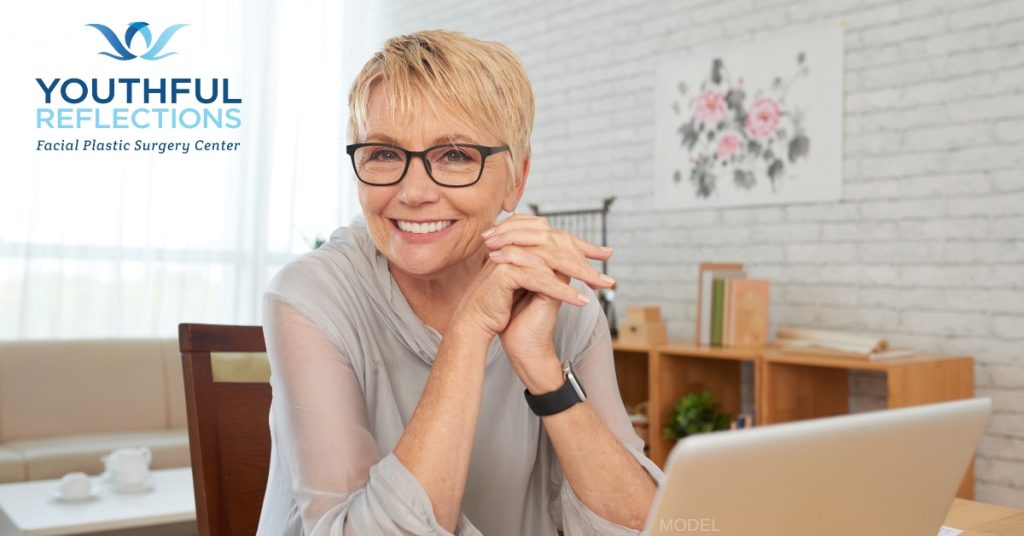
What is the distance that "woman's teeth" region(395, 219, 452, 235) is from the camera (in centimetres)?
136

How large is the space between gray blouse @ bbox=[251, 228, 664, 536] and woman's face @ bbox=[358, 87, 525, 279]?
0.08m

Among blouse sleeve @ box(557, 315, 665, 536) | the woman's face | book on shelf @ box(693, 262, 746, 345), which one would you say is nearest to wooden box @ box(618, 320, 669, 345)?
book on shelf @ box(693, 262, 746, 345)

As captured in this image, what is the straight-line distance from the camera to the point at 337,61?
19.8ft

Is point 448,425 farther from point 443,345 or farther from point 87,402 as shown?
point 87,402

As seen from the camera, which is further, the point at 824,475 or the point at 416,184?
the point at 416,184

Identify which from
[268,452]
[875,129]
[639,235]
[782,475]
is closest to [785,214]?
[875,129]

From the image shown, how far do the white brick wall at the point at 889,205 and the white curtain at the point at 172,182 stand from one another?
208 centimetres

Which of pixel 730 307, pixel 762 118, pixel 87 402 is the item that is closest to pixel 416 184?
pixel 730 307

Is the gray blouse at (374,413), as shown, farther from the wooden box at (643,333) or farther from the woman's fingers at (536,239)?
the wooden box at (643,333)

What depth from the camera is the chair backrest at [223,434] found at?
1337 mm

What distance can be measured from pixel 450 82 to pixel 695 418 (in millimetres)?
2666

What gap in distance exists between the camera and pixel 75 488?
2.93m

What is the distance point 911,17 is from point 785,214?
88 cm

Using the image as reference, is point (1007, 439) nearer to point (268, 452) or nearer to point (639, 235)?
point (639, 235)
